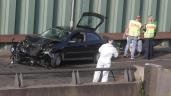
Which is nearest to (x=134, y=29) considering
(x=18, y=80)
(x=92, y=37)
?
(x=92, y=37)

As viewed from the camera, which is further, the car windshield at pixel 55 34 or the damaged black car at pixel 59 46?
the car windshield at pixel 55 34

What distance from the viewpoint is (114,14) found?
2288cm

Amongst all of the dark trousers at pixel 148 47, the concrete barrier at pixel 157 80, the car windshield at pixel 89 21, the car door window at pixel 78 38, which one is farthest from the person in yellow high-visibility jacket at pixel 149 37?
the concrete barrier at pixel 157 80

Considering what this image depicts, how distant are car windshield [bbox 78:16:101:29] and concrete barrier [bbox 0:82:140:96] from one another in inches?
228

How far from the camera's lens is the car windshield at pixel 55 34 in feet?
62.4

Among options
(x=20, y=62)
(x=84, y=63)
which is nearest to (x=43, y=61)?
(x=20, y=62)

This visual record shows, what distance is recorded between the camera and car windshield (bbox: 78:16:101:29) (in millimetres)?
20719

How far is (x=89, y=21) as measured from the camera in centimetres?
2109

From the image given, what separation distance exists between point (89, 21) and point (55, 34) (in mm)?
2167

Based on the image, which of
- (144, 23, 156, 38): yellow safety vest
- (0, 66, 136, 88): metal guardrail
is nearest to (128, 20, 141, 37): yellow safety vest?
(144, 23, 156, 38): yellow safety vest

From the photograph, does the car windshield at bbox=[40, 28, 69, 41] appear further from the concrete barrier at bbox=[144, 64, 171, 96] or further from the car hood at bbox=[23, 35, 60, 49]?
the concrete barrier at bbox=[144, 64, 171, 96]

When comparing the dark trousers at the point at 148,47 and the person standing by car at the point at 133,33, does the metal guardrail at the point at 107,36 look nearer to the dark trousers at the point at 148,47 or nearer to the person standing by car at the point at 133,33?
the person standing by car at the point at 133,33

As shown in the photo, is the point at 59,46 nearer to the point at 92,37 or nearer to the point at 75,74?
the point at 92,37

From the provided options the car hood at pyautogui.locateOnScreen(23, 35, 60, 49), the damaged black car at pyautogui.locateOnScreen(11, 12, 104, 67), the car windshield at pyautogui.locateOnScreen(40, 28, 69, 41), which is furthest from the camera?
the car windshield at pyautogui.locateOnScreen(40, 28, 69, 41)
